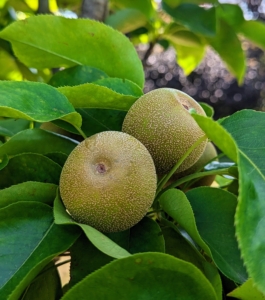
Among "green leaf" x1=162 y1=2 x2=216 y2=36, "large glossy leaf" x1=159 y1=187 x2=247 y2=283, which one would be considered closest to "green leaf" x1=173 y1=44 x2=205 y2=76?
"green leaf" x1=162 y1=2 x2=216 y2=36

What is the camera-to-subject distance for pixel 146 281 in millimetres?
412

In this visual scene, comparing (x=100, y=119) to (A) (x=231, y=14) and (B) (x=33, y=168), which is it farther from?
(A) (x=231, y=14)

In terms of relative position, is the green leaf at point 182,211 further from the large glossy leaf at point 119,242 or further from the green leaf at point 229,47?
the green leaf at point 229,47

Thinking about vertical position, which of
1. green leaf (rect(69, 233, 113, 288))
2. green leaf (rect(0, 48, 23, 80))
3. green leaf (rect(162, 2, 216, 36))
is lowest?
green leaf (rect(0, 48, 23, 80))

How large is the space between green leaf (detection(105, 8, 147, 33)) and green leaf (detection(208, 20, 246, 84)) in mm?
253

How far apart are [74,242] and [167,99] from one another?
0.25m

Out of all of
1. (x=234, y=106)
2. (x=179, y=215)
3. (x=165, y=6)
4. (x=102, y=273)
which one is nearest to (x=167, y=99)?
(x=179, y=215)

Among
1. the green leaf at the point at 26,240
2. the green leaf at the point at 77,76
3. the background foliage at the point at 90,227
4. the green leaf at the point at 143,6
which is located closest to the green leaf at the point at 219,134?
the background foliage at the point at 90,227

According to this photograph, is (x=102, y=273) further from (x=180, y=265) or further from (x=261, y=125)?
(x=261, y=125)

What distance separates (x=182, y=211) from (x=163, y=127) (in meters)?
0.13

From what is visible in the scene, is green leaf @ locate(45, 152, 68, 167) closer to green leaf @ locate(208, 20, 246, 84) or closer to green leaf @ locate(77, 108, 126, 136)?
green leaf @ locate(77, 108, 126, 136)

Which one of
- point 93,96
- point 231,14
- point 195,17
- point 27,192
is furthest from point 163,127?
point 231,14

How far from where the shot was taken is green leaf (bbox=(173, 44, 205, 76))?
60.9 inches

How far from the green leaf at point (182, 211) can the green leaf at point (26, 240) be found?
131 millimetres
